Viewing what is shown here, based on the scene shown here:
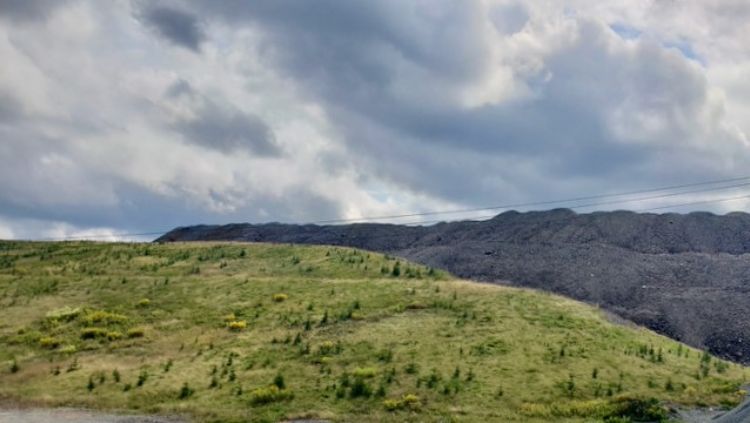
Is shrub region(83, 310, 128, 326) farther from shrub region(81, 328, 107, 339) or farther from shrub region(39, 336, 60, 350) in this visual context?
shrub region(39, 336, 60, 350)

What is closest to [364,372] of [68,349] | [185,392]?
[185,392]

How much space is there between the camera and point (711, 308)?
65.6 m

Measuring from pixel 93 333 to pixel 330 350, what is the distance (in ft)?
56.1

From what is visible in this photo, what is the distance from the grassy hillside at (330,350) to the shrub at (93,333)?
67 mm

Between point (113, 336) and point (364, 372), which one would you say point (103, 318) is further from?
point (364, 372)

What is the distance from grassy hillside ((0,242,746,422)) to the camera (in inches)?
1287


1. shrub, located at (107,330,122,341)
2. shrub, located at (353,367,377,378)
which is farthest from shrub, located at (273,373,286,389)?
shrub, located at (107,330,122,341)

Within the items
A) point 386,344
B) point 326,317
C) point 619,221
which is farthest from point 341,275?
point 619,221

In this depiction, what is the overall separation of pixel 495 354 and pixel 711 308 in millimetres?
36505

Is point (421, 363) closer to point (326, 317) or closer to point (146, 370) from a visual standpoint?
point (326, 317)

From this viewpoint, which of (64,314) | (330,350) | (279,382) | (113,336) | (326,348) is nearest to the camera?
(279,382)

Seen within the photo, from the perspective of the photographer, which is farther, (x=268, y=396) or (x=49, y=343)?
(x=49, y=343)

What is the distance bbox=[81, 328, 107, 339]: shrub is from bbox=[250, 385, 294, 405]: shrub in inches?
665

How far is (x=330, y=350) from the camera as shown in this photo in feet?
133
